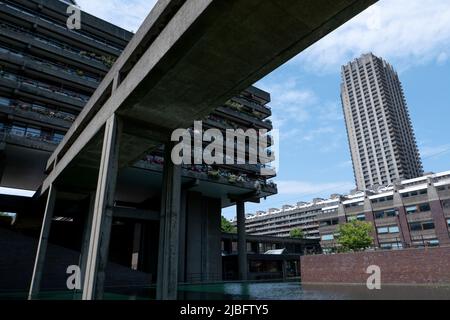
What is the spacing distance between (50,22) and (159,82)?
28.7m

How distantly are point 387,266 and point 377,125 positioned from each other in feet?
368

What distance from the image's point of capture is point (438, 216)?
172 ft

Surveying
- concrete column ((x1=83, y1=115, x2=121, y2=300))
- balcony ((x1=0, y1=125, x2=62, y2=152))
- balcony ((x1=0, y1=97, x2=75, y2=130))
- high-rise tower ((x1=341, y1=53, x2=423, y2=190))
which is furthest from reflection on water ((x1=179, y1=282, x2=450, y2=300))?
high-rise tower ((x1=341, y1=53, x2=423, y2=190))

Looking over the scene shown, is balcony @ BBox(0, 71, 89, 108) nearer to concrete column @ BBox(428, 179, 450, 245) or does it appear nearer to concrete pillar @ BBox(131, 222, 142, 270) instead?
concrete pillar @ BBox(131, 222, 142, 270)

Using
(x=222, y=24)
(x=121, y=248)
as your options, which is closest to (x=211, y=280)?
(x=121, y=248)

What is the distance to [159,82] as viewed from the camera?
10016 millimetres

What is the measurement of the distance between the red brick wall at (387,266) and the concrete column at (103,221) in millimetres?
20469

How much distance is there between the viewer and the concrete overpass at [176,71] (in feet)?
24.4

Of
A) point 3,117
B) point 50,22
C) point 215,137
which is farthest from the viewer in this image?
point 215,137

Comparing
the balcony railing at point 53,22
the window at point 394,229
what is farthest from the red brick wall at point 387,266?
the window at point 394,229

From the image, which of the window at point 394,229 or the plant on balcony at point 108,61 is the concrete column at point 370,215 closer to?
the window at point 394,229

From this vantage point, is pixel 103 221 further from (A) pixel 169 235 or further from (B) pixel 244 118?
(B) pixel 244 118

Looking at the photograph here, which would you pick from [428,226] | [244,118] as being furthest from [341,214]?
[244,118]
